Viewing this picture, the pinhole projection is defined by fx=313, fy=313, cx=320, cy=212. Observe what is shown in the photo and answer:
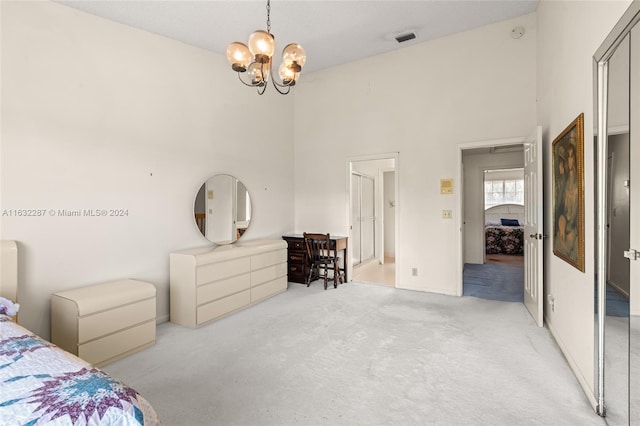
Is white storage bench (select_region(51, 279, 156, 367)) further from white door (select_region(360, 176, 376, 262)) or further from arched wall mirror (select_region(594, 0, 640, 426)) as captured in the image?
white door (select_region(360, 176, 376, 262))

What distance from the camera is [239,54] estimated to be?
2375 millimetres

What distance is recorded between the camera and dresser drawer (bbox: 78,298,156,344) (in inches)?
95.5

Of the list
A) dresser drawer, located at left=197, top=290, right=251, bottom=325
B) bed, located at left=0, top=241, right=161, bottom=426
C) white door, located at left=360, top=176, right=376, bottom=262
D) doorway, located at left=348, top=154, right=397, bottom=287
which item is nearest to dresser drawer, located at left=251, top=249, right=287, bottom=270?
dresser drawer, located at left=197, top=290, right=251, bottom=325

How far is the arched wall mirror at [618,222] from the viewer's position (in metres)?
1.46

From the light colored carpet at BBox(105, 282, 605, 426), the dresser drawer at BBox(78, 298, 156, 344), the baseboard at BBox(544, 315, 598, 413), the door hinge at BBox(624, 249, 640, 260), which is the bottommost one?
the light colored carpet at BBox(105, 282, 605, 426)

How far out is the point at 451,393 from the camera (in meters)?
2.08

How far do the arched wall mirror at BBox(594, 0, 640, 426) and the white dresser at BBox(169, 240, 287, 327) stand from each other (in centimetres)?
324

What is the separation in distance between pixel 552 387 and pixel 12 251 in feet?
13.3

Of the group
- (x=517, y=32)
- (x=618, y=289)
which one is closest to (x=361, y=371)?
(x=618, y=289)

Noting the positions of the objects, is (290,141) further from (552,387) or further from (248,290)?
(552,387)

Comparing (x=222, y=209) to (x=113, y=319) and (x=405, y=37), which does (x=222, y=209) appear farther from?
(x=405, y=37)

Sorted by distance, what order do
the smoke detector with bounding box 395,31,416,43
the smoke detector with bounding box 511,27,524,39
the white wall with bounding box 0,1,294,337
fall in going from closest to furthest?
the white wall with bounding box 0,1,294,337, the smoke detector with bounding box 511,27,524,39, the smoke detector with bounding box 395,31,416,43

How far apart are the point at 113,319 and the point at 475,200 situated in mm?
6569

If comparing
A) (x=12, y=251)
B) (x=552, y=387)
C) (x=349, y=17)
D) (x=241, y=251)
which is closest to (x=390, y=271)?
(x=241, y=251)
